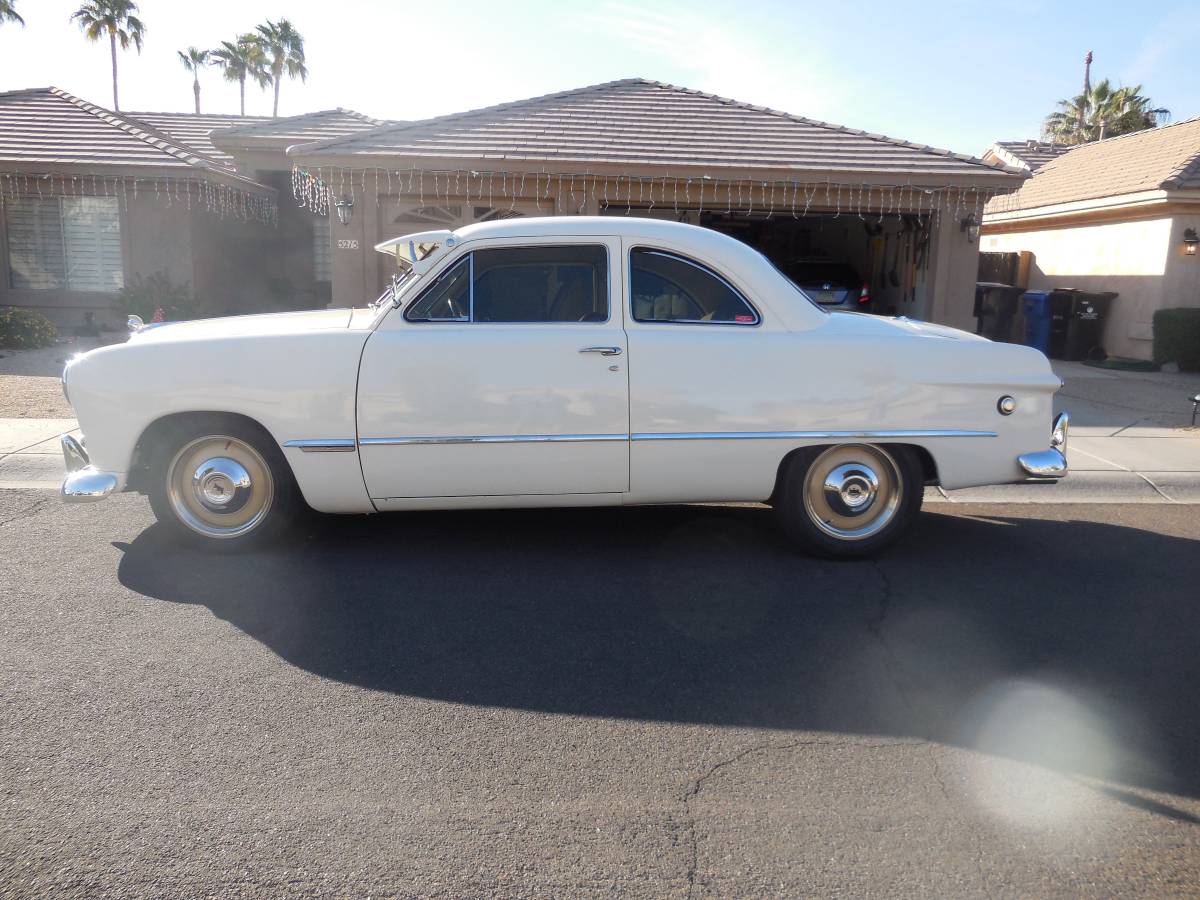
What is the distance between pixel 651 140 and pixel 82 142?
379 inches

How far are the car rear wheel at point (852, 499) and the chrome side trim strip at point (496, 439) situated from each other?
1.08 m

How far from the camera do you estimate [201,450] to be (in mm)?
5301

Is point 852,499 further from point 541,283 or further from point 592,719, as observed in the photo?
point 592,719

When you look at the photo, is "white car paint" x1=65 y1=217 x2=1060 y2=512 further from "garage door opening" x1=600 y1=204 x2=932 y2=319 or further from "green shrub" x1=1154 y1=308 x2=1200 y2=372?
"green shrub" x1=1154 y1=308 x2=1200 y2=372

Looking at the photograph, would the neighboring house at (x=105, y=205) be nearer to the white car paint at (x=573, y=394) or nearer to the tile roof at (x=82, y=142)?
the tile roof at (x=82, y=142)

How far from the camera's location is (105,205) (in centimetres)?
1622

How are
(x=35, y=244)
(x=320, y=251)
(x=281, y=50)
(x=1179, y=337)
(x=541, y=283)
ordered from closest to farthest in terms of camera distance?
1. (x=541, y=283)
2. (x=1179, y=337)
3. (x=35, y=244)
4. (x=320, y=251)
5. (x=281, y=50)

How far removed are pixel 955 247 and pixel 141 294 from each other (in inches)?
497

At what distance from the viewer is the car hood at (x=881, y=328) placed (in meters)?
5.36

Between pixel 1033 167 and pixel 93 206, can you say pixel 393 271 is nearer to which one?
pixel 93 206

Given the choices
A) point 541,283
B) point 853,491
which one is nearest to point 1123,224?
point 853,491

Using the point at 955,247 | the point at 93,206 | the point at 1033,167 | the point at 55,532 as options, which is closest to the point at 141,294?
the point at 93,206

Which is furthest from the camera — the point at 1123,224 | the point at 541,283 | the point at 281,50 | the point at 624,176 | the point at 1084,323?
the point at 281,50

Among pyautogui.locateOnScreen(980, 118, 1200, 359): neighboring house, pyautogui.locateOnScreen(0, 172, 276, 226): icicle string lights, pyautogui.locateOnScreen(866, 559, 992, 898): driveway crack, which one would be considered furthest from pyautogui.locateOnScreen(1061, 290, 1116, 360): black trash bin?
pyautogui.locateOnScreen(0, 172, 276, 226): icicle string lights
